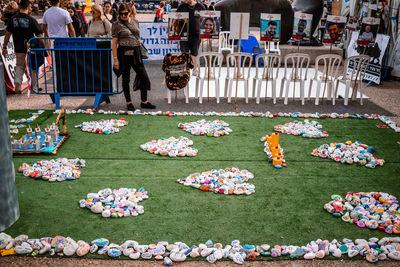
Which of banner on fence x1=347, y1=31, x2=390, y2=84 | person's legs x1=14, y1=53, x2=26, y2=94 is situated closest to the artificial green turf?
person's legs x1=14, y1=53, x2=26, y2=94

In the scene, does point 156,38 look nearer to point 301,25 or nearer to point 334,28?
point 301,25

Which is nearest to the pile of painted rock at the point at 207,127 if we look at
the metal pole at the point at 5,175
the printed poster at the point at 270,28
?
the printed poster at the point at 270,28

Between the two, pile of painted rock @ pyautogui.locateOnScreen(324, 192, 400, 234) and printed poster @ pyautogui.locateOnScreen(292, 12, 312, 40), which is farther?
printed poster @ pyautogui.locateOnScreen(292, 12, 312, 40)

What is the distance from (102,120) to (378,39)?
773cm

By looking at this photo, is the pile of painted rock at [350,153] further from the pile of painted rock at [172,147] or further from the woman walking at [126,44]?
the woman walking at [126,44]

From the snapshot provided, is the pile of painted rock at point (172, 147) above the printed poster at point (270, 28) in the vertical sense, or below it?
below

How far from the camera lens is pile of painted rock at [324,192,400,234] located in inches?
162

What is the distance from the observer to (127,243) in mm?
3727

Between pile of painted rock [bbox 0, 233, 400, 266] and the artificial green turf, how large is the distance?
0.13 metres

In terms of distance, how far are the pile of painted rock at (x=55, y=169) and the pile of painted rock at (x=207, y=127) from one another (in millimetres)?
1969

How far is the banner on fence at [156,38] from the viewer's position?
1200 cm

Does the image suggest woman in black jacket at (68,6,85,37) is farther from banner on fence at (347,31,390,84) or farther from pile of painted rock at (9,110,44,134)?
banner on fence at (347,31,390,84)

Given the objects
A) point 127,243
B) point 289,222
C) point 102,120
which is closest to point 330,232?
point 289,222

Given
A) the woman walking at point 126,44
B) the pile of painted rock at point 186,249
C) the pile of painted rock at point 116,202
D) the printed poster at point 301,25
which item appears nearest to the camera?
the pile of painted rock at point 186,249
